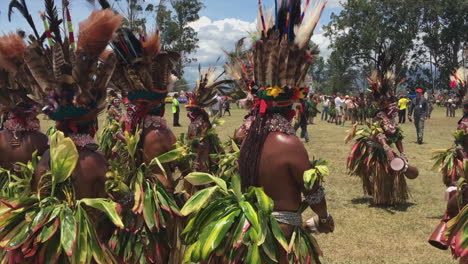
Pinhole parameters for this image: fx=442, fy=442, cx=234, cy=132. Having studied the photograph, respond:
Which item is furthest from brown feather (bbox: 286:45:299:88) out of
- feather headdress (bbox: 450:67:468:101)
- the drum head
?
the drum head

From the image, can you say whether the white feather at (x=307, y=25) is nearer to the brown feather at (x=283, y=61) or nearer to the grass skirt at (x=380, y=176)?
the brown feather at (x=283, y=61)

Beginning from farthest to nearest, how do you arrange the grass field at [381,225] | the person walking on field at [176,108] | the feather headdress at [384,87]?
the person walking on field at [176,108] → the feather headdress at [384,87] → the grass field at [381,225]

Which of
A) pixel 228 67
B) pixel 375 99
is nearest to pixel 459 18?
pixel 375 99

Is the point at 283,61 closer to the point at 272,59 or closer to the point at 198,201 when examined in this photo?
the point at 272,59

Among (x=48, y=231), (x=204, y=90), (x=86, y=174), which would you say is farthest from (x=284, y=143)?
(x=204, y=90)

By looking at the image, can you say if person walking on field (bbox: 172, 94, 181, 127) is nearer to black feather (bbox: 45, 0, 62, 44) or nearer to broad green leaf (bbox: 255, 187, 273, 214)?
black feather (bbox: 45, 0, 62, 44)

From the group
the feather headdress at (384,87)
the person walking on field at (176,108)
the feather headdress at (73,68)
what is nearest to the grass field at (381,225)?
the feather headdress at (384,87)

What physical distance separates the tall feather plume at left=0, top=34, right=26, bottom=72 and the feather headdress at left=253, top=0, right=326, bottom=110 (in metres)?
2.10

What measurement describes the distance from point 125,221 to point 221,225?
3.99ft

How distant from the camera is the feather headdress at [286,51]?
275 cm

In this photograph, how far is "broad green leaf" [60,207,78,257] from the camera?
2.54 meters

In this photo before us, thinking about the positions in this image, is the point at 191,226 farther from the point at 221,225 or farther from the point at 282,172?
the point at 282,172

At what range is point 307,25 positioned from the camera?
2732 millimetres

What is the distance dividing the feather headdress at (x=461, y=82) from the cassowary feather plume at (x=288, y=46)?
377 cm
